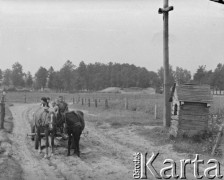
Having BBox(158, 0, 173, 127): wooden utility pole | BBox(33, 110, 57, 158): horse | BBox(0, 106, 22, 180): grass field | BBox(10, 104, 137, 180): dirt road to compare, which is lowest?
BBox(10, 104, 137, 180): dirt road

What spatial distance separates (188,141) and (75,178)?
260 inches

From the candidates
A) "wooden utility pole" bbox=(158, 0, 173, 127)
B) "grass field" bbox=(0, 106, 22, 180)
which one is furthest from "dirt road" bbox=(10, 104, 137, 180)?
"wooden utility pole" bbox=(158, 0, 173, 127)

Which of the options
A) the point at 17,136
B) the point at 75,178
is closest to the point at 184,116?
the point at 75,178

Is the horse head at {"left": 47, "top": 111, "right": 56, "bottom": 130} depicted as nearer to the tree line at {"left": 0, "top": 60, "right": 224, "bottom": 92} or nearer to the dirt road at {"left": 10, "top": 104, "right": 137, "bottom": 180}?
the dirt road at {"left": 10, "top": 104, "right": 137, "bottom": 180}

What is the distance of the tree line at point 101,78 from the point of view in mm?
86375

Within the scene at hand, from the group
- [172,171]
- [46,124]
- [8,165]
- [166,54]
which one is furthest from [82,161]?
[166,54]

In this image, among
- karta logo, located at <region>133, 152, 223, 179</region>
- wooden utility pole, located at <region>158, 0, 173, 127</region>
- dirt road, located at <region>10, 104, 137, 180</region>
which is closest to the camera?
karta logo, located at <region>133, 152, 223, 179</region>

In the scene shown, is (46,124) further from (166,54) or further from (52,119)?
(166,54)

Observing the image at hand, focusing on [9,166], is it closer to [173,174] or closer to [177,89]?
[173,174]

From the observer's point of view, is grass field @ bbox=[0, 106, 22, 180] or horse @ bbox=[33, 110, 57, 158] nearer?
grass field @ bbox=[0, 106, 22, 180]

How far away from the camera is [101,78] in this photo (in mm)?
109688

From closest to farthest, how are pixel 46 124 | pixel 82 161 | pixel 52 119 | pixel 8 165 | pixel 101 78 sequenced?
pixel 8 165
pixel 82 161
pixel 52 119
pixel 46 124
pixel 101 78

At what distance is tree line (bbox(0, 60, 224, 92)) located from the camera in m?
86.4

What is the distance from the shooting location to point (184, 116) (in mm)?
14477
